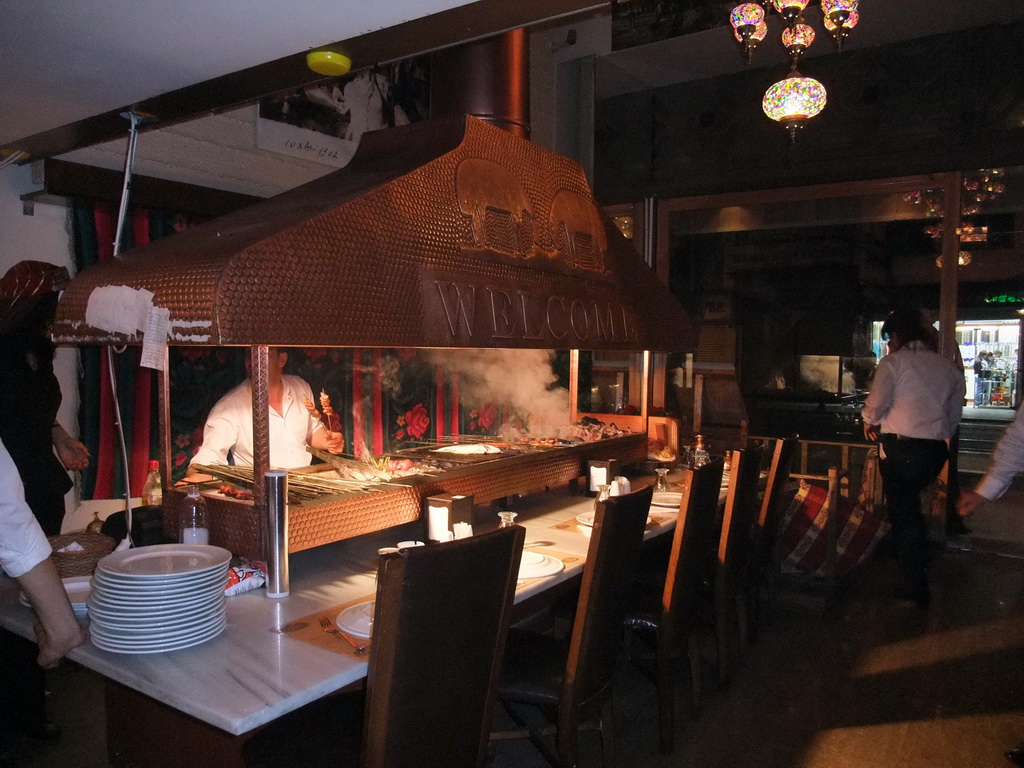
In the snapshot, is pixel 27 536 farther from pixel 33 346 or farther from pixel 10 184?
pixel 10 184

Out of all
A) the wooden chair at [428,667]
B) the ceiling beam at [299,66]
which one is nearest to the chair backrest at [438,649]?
the wooden chair at [428,667]

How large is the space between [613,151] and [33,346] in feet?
16.8

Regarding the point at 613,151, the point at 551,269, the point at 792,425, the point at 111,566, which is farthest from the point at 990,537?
the point at 111,566

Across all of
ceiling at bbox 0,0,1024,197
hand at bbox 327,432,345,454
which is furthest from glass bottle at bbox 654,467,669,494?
ceiling at bbox 0,0,1024,197

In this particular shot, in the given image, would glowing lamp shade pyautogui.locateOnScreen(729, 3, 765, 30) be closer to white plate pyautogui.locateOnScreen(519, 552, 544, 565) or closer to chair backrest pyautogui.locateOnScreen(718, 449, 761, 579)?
chair backrest pyautogui.locateOnScreen(718, 449, 761, 579)

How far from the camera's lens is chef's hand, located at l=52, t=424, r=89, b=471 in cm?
324

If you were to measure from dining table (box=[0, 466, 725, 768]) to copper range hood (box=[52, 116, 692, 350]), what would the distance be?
778 mm

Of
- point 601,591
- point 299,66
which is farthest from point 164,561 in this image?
point 299,66

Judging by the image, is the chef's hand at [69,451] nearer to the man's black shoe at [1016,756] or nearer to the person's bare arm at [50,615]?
the person's bare arm at [50,615]

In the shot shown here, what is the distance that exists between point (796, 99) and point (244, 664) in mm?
3918

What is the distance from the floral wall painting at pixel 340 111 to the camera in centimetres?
437

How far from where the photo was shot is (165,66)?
6.26ft

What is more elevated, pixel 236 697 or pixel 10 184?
pixel 10 184

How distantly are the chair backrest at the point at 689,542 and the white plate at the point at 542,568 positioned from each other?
1.77 ft
